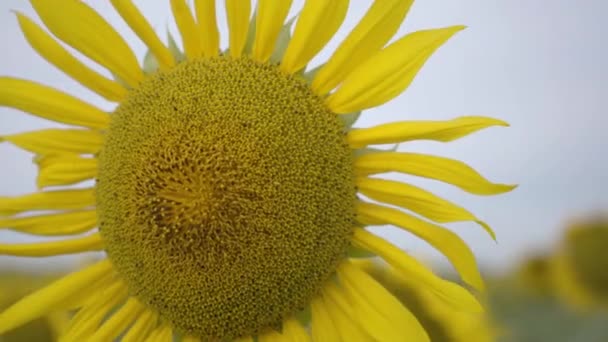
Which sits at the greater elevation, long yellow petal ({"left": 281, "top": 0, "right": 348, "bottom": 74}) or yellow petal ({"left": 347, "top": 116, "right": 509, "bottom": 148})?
long yellow petal ({"left": 281, "top": 0, "right": 348, "bottom": 74})

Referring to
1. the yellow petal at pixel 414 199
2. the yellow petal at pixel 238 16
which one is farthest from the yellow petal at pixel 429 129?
the yellow petal at pixel 238 16

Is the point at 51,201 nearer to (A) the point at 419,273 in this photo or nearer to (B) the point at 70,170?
(B) the point at 70,170

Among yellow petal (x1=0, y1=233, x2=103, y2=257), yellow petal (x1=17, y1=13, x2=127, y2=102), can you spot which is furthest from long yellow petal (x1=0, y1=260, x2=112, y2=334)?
yellow petal (x1=17, y1=13, x2=127, y2=102)

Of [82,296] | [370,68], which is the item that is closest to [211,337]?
[82,296]

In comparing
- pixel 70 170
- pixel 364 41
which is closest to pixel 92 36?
pixel 70 170

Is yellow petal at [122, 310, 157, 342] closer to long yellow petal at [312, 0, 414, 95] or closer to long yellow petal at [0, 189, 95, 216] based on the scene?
long yellow petal at [0, 189, 95, 216]
